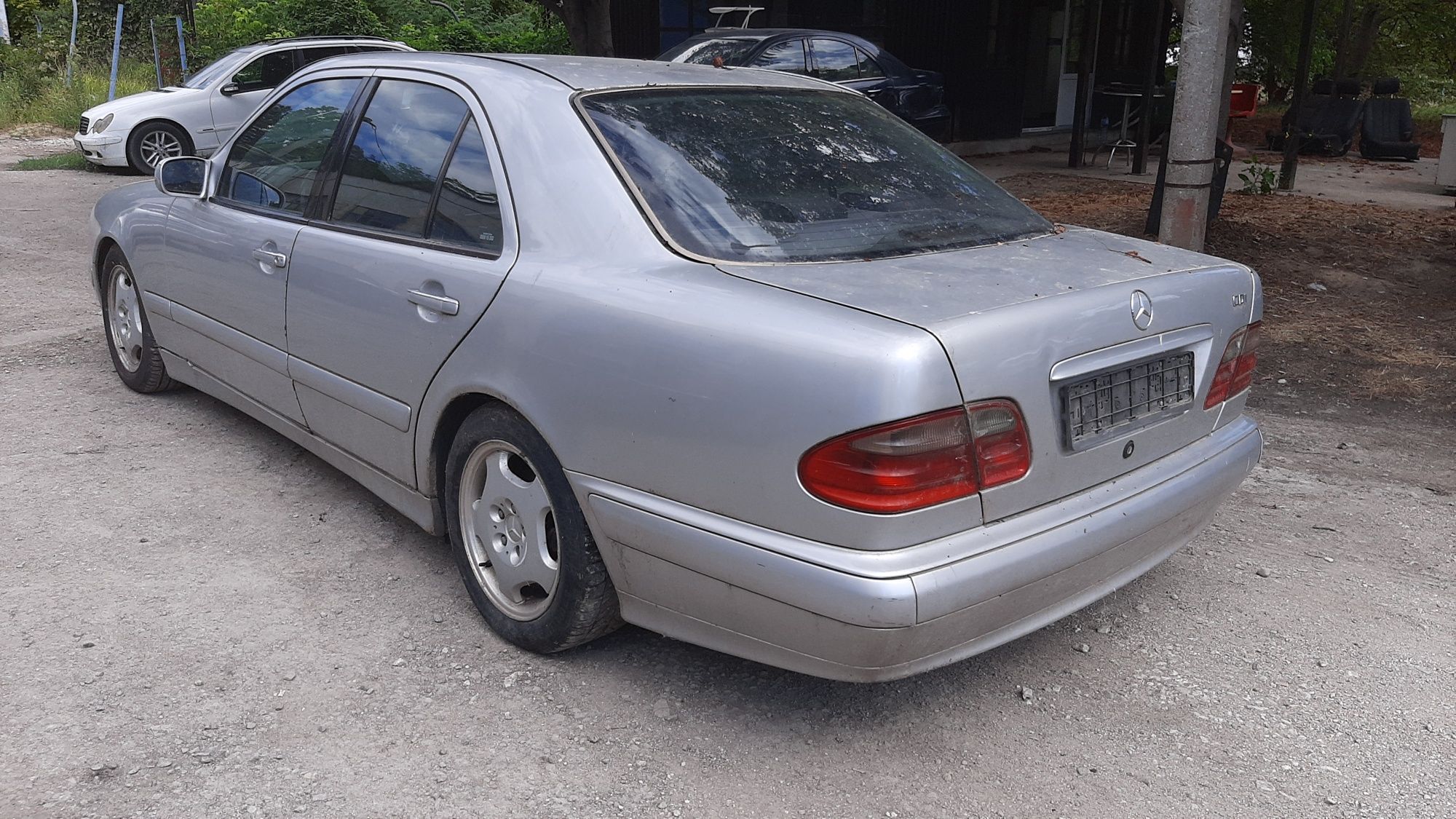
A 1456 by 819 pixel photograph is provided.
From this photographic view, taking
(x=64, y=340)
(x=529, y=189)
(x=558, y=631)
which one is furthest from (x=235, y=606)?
(x=64, y=340)

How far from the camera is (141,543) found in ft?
12.9

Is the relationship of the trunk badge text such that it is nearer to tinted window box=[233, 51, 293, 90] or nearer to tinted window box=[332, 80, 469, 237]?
tinted window box=[332, 80, 469, 237]

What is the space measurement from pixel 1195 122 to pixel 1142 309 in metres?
3.61

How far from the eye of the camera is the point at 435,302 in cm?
324

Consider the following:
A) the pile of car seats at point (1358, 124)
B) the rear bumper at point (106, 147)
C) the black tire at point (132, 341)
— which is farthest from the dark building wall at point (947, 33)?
the black tire at point (132, 341)

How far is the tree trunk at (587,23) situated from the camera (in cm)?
1078

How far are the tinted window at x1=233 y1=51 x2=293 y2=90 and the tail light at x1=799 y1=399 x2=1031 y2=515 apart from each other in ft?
41.4

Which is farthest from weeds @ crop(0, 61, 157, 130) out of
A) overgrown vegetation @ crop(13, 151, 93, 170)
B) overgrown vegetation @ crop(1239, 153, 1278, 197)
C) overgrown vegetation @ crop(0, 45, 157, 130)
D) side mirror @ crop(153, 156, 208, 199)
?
overgrown vegetation @ crop(1239, 153, 1278, 197)

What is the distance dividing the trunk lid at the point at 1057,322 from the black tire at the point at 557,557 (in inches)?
27.6

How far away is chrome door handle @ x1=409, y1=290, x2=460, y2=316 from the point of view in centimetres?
317

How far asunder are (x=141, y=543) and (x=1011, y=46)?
16.6 meters

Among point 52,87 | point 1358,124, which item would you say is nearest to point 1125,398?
point 1358,124

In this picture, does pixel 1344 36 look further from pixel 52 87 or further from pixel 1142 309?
pixel 52 87

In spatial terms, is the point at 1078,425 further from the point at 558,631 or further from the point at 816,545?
the point at 558,631
